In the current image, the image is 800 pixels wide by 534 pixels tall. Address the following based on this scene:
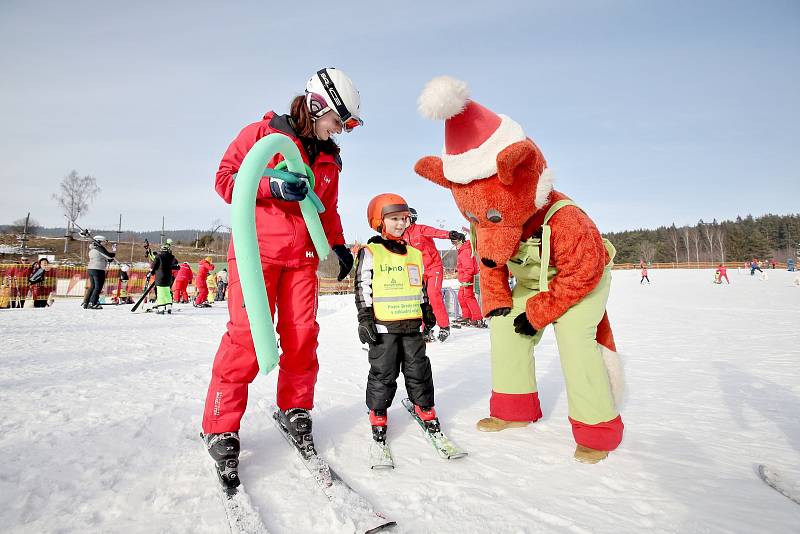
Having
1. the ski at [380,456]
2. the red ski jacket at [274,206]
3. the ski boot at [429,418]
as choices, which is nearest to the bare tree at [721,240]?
the ski boot at [429,418]

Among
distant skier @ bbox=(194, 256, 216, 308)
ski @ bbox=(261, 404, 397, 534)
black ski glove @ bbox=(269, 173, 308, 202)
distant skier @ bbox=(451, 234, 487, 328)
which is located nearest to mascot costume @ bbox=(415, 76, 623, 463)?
black ski glove @ bbox=(269, 173, 308, 202)

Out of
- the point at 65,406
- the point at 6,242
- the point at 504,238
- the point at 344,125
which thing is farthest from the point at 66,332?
the point at 6,242

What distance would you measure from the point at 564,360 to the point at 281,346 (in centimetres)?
168

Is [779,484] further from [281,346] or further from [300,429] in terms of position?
[281,346]

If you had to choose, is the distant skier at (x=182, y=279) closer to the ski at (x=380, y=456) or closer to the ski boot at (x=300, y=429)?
the ski boot at (x=300, y=429)

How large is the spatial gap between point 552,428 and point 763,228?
105 meters

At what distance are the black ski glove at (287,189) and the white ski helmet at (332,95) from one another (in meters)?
0.52

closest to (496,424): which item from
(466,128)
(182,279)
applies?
(466,128)

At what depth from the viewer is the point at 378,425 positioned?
2.43m

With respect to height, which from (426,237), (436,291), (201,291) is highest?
(426,237)

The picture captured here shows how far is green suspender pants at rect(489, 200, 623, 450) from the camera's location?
7.36 ft

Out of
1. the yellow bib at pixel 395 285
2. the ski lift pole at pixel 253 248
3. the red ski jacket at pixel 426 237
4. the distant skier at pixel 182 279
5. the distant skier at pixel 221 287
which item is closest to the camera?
the ski lift pole at pixel 253 248

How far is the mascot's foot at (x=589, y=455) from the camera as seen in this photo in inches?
85.7

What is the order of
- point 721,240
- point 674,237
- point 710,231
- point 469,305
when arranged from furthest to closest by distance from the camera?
point 710,231 → point 674,237 → point 721,240 → point 469,305
